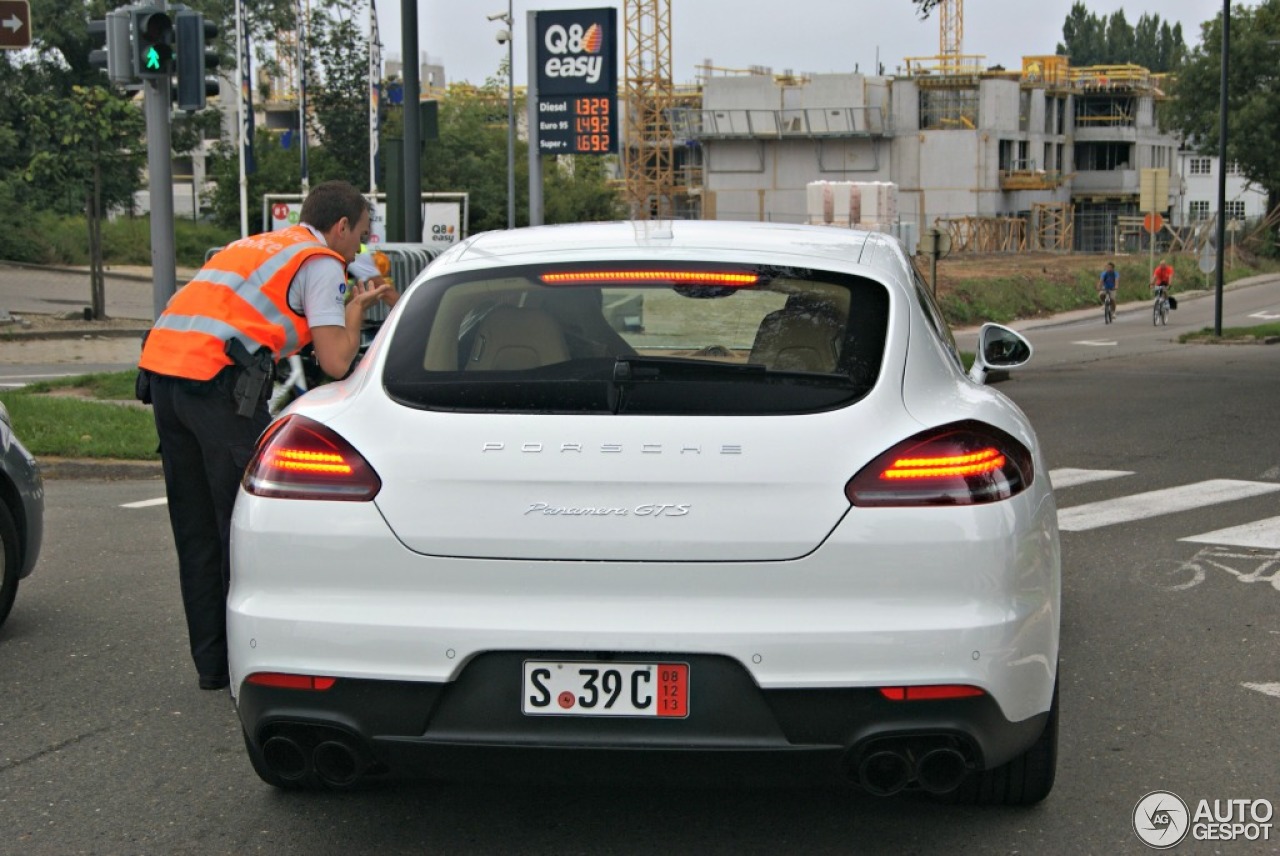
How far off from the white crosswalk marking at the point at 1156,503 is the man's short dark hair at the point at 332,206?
506cm

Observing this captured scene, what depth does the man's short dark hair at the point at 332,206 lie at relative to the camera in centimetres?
597

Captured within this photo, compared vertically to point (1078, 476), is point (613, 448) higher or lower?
higher

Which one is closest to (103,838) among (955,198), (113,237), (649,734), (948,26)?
(649,734)

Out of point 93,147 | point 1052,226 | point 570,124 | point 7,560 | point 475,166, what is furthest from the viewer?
point 1052,226

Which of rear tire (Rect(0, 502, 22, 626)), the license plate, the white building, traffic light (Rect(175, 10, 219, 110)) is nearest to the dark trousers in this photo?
rear tire (Rect(0, 502, 22, 626))

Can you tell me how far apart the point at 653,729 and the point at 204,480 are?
2571mm

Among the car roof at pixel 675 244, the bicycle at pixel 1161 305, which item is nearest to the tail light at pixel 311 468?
the car roof at pixel 675 244

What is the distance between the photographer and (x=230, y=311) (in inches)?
226

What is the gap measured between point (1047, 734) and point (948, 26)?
12965 cm

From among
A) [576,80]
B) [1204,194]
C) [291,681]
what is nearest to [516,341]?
[291,681]

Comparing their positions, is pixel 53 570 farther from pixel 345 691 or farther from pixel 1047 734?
pixel 1047 734

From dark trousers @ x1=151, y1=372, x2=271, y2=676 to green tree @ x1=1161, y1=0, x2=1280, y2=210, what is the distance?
7633 cm

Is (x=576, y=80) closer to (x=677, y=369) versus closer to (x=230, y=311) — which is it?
(x=230, y=311)

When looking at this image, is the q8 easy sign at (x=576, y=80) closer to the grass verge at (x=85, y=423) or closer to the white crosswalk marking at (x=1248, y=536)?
the grass verge at (x=85, y=423)
